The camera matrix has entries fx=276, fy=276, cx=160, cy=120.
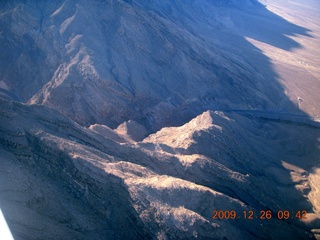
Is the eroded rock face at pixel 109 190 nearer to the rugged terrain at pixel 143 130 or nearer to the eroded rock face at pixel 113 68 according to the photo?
the rugged terrain at pixel 143 130

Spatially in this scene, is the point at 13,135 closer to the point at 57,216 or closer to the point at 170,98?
the point at 57,216

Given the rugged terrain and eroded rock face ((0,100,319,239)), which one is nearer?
eroded rock face ((0,100,319,239))

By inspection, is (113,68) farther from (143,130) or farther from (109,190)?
(109,190)

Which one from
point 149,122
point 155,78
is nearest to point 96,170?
point 149,122
